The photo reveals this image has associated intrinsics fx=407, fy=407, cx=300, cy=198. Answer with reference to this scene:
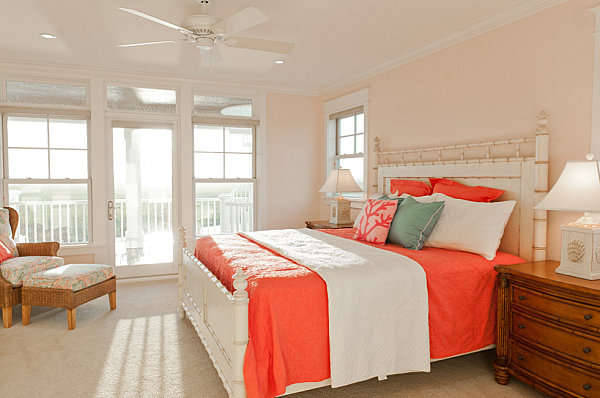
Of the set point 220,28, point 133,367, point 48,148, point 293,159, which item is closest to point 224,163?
point 293,159

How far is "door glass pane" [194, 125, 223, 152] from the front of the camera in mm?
5305

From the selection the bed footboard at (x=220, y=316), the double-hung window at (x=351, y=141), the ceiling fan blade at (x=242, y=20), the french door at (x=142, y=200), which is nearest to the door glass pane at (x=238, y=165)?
the french door at (x=142, y=200)

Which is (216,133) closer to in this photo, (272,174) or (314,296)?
(272,174)

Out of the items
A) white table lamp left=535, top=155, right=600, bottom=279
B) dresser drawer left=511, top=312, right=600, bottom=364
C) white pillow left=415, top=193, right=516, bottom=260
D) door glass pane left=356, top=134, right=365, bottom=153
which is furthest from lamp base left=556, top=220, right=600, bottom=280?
door glass pane left=356, top=134, right=365, bottom=153

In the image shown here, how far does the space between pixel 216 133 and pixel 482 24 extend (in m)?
3.40

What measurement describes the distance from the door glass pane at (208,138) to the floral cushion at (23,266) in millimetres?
2171

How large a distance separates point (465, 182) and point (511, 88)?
2.61 ft

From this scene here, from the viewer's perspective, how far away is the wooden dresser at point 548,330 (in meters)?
2.05

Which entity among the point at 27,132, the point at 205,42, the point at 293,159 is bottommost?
the point at 293,159

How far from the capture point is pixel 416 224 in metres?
2.96

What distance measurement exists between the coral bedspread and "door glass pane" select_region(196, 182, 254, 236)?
91.8 inches

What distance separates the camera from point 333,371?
2068 mm

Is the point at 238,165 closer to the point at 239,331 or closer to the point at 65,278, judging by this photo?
the point at 65,278

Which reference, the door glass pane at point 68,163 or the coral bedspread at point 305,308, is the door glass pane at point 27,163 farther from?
the coral bedspread at point 305,308
